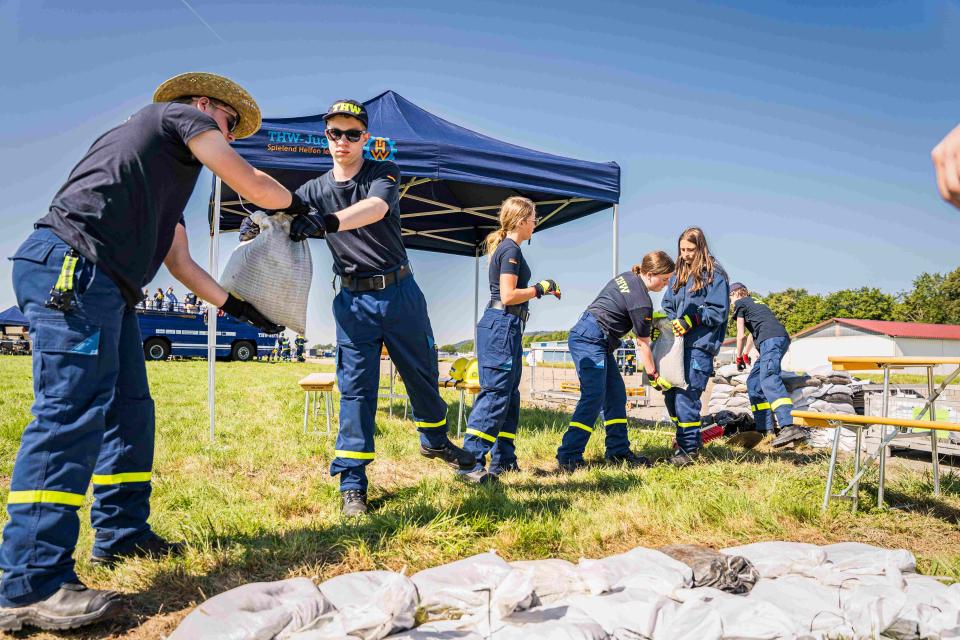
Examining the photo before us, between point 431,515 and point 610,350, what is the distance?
2.34m

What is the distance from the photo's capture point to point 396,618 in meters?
1.63

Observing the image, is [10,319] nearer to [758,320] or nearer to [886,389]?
[758,320]

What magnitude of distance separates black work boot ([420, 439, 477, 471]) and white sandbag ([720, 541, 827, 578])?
58.9 inches

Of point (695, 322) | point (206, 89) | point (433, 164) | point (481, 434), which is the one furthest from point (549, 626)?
point (433, 164)

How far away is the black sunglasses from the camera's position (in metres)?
3.01

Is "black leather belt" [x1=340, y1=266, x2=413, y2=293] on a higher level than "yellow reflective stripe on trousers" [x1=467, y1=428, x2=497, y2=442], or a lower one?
higher

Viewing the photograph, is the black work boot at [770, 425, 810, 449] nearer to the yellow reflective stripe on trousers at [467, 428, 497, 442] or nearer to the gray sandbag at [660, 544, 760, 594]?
the yellow reflective stripe on trousers at [467, 428, 497, 442]

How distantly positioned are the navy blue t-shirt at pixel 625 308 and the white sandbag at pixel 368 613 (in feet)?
10.2

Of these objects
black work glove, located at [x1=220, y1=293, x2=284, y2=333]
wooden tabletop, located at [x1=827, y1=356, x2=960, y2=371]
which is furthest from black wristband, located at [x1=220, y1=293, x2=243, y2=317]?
wooden tabletop, located at [x1=827, y1=356, x2=960, y2=371]

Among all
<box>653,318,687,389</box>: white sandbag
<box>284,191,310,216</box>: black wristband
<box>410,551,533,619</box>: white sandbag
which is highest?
<box>284,191,310,216</box>: black wristband

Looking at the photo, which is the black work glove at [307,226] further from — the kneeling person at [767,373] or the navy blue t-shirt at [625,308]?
the kneeling person at [767,373]

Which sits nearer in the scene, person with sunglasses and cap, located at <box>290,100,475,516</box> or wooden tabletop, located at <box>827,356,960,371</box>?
person with sunglasses and cap, located at <box>290,100,475,516</box>

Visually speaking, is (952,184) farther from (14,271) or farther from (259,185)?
(14,271)

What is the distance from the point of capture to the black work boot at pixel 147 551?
7.29 ft
